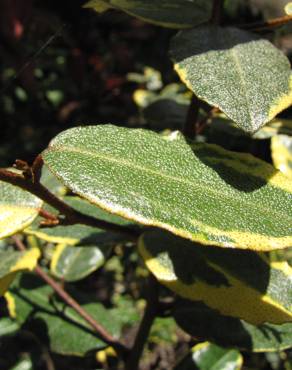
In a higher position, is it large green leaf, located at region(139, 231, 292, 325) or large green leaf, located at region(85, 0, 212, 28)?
large green leaf, located at region(85, 0, 212, 28)

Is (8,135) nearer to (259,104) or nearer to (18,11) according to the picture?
(18,11)

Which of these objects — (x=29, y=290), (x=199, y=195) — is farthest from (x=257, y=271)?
(x=29, y=290)

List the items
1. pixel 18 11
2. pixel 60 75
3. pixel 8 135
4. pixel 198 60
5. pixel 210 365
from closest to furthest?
pixel 198 60, pixel 210 365, pixel 18 11, pixel 60 75, pixel 8 135

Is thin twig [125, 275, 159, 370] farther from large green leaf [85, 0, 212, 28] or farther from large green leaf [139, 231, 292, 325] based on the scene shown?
large green leaf [85, 0, 212, 28]

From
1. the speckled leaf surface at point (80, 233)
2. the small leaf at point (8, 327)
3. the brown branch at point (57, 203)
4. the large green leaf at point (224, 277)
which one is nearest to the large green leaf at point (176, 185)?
the brown branch at point (57, 203)

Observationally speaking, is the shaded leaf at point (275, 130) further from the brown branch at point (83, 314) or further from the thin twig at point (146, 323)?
the brown branch at point (83, 314)

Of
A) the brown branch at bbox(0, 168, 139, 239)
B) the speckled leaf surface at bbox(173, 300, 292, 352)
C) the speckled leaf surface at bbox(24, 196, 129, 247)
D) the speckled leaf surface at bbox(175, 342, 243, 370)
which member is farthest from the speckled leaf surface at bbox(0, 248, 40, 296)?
the speckled leaf surface at bbox(175, 342, 243, 370)

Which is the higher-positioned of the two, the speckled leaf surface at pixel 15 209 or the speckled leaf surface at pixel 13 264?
the speckled leaf surface at pixel 15 209
